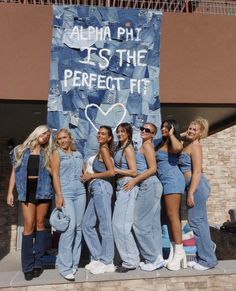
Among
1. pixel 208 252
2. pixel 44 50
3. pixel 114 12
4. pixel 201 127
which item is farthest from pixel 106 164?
pixel 114 12

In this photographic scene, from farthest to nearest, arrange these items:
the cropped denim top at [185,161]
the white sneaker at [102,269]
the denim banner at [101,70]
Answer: the denim banner at [101,70], the cropped denim top at [185,161], the white sneaker at [102,269]

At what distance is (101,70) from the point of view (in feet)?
15.8

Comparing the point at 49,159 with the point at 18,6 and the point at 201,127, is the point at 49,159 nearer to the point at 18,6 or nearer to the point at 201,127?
the point at 201,127

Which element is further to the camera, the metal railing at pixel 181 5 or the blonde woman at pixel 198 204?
the metal railing at pixel 181 5

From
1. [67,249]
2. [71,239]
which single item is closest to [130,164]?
[71,239]

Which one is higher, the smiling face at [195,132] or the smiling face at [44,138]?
the smiling face at [195,132]

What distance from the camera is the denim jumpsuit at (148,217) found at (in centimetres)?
354

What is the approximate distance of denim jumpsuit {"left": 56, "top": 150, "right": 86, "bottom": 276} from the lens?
3355mm

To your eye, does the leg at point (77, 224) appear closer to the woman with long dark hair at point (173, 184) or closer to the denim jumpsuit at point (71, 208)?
the denim jumpsuit at point (71, 208)

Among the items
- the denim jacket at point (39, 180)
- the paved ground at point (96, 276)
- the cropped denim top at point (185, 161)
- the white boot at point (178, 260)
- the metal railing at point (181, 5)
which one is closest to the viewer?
the paved ground at point (96, 276)

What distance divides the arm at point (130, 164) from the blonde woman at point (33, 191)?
0.82 metres

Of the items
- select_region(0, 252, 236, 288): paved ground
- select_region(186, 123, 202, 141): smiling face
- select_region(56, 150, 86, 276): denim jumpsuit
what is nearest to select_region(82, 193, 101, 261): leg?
select_region(56, 150, 86, 276): denim jumpsuit

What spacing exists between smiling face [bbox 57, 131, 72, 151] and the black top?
0.34 m

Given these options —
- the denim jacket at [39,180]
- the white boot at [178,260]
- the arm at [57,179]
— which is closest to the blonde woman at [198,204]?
the white boot at [178,260]
